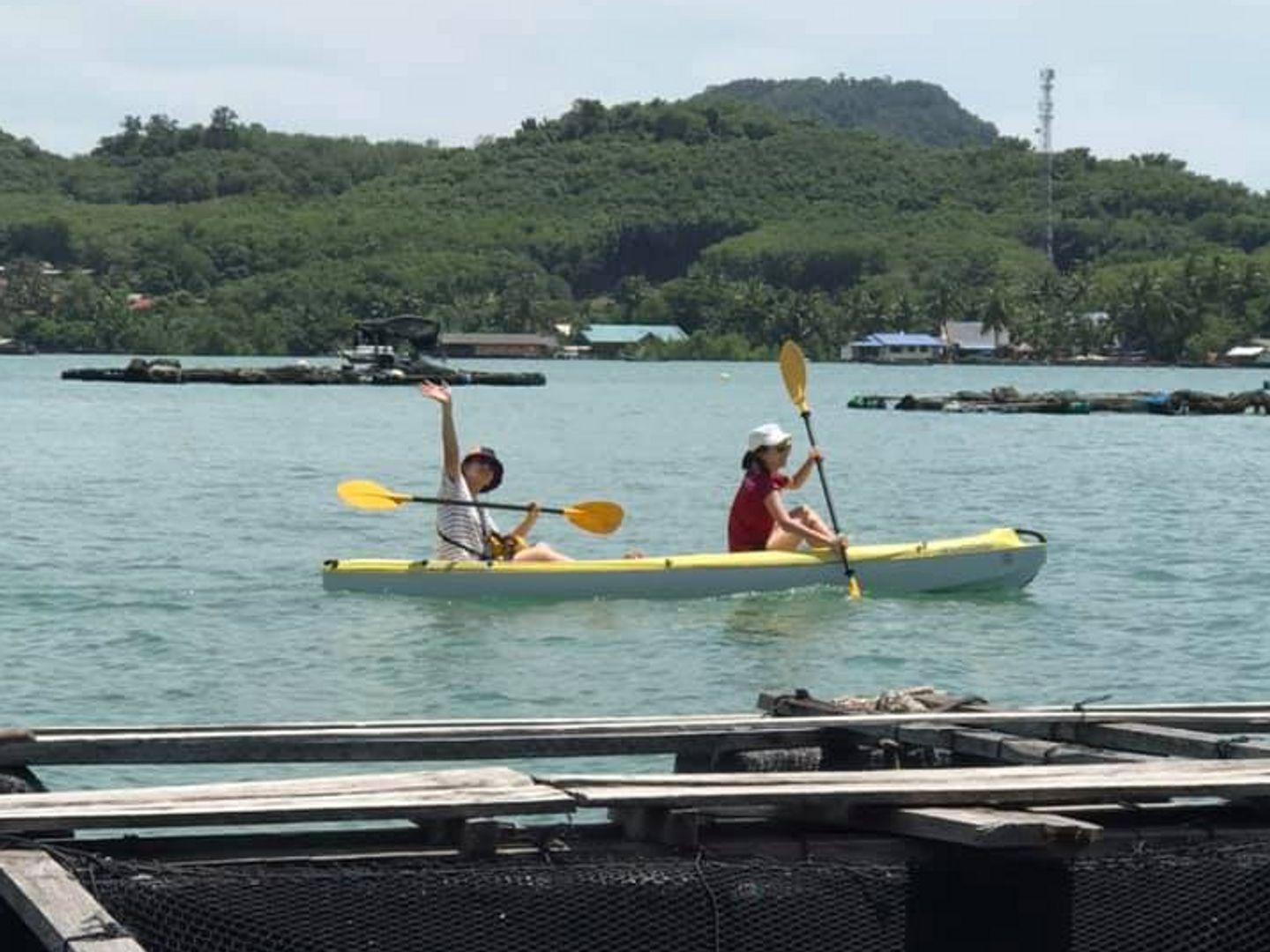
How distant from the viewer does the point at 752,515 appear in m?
19.6

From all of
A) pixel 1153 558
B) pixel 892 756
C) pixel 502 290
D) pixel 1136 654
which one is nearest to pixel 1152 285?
pixel 502 290

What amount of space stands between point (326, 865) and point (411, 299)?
158623mm

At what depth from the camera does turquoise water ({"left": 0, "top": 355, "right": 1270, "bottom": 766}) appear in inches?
666

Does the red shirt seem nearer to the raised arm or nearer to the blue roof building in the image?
the raised arm

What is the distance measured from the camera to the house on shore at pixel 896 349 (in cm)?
16475

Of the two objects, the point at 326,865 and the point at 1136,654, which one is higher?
the point at 326,865

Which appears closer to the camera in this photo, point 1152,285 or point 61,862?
point 61,862

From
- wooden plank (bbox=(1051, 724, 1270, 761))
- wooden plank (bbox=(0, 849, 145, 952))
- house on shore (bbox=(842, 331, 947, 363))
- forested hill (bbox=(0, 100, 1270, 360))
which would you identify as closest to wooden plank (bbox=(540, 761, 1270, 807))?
wooden plank (bbox=(1051, 724, 1270, 761))

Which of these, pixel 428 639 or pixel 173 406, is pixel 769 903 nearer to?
pixel 428 639

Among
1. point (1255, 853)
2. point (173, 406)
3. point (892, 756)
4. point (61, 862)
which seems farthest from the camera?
point (173, 406)

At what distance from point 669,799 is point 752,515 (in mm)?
12954

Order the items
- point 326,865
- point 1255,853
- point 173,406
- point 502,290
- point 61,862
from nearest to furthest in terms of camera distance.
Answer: point 61,862 → point 326,865 → point 1255,853 → point 173,406 → point 502,290

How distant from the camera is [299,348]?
549 ft

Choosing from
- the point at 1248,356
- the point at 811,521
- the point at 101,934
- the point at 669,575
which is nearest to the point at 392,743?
the point at 101,934
